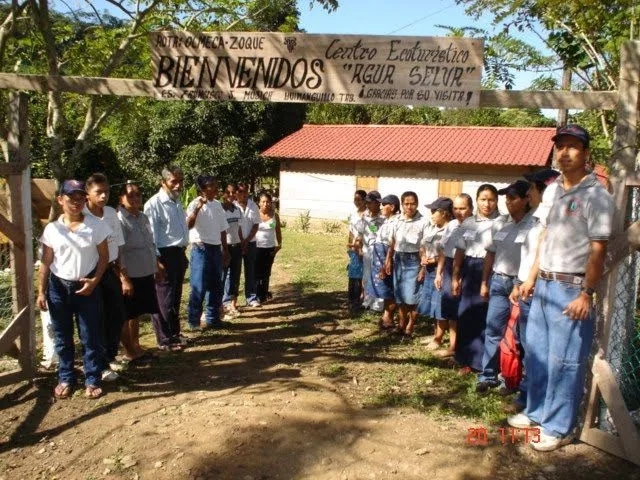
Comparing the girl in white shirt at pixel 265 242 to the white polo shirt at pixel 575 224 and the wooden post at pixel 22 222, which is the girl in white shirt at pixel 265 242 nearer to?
the wooden post at pixel 22 222

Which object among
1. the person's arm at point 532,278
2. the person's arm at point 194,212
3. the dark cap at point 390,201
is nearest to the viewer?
the person's arm at point 532,278

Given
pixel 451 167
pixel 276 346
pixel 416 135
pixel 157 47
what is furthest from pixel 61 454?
pixel 416 135

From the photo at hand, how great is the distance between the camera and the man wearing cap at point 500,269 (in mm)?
4371

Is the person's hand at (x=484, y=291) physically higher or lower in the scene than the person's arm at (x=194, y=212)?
lower

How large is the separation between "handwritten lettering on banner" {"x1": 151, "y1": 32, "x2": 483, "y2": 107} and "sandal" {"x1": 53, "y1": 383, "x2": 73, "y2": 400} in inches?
99.5

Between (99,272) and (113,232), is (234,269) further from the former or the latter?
(99,272)

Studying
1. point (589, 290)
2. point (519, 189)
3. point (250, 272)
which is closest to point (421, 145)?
point (250, 272)

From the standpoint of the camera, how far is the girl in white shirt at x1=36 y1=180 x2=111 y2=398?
4414 millimetres

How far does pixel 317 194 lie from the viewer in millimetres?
21125

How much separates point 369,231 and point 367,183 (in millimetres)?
13384

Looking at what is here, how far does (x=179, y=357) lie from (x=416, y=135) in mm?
18328

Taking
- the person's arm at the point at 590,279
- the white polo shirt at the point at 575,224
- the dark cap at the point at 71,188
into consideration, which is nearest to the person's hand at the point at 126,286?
Result: the dark cap at the point at 71,188

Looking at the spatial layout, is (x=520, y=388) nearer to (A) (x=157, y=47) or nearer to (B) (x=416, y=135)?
(A) (x=157, y=47)

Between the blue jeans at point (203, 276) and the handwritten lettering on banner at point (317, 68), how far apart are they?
2.41m
